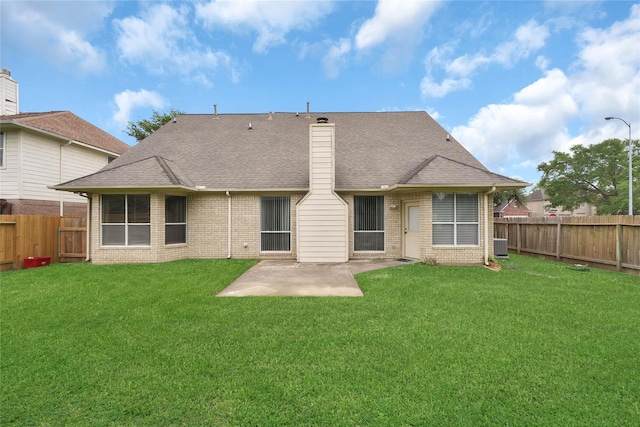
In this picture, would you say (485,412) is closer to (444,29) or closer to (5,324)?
(5,324)

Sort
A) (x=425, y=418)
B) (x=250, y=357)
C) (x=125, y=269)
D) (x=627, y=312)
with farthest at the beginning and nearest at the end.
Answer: (x=125, y=269)
(x=627, y=312)
(x=250, y=357)
(x=425, y=418)

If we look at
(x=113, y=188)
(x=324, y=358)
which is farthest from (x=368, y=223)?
(x=113, y=188)

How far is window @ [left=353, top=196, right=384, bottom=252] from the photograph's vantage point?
11367mm

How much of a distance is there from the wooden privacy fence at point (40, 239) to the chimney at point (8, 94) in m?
8.66

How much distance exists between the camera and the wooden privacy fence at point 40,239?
957 cm

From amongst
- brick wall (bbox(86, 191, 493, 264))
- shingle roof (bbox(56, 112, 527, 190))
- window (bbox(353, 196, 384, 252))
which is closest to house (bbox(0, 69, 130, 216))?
shingle roof (bbox(56, 112, 527, 190))

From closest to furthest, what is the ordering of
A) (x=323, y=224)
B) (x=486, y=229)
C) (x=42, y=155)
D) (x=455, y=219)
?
1. (x=486, y=229)
2. (x=455, y=219)
3. (x=323, y=224)
4. (x=42, y=155)

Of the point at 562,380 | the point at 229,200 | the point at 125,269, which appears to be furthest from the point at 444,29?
the point at 125,269

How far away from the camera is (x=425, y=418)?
2.52m

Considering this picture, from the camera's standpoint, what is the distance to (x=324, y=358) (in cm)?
353

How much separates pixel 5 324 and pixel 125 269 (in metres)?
4.67

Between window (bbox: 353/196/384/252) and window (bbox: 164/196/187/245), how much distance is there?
255 inches

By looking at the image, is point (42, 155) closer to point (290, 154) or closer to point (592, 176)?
point (290, 154)

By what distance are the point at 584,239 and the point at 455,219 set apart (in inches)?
170
